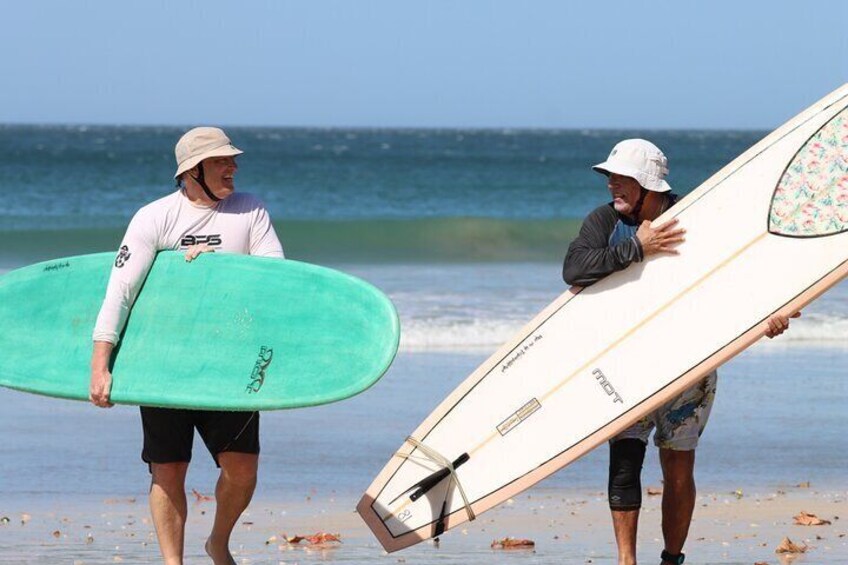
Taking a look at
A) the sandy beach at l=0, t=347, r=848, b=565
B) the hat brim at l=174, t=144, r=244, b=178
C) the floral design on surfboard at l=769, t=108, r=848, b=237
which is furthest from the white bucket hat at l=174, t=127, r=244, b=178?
the floral design on surfboard at l=769, t=108, r=848, b=237

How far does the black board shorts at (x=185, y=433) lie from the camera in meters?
4.09

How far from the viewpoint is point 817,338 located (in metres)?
9.80

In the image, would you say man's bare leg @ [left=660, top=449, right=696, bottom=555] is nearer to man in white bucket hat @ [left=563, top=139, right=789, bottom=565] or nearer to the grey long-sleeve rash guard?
man in white bucket hat @ [left=563, top=139, right=789, bottom=565]

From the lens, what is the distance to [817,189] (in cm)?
441

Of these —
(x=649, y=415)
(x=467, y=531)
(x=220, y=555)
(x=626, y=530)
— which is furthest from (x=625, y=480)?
(x=220, y=555)

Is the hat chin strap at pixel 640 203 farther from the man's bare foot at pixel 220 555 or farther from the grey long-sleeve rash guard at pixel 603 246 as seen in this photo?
the man's bare foot at pixel 220 555

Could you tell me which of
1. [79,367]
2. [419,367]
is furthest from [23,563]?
[419,367]

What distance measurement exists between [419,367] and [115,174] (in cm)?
2872

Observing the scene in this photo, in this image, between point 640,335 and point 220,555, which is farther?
point 640,335

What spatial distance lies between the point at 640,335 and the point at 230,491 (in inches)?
51.6

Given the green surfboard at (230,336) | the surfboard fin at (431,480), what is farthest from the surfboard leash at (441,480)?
the green surfboard at (230,336)

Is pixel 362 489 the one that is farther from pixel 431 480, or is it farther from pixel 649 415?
pixel 649 415

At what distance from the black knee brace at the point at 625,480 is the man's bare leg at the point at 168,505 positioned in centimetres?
122

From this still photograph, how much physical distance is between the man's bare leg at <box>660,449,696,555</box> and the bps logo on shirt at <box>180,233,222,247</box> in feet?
4.70
